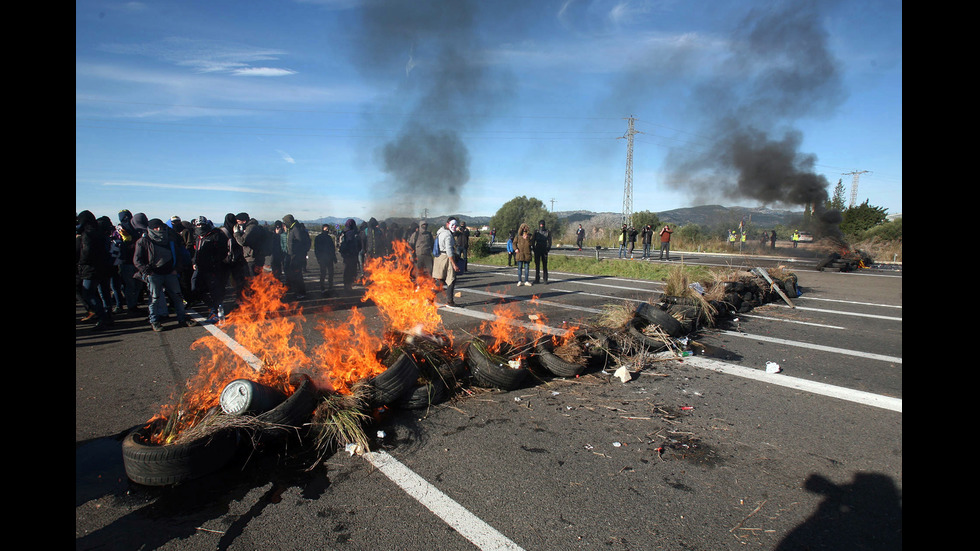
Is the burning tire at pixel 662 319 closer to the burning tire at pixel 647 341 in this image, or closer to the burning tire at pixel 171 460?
the burning tire at pixel 647 341

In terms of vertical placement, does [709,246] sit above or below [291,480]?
above

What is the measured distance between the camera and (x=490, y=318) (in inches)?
337

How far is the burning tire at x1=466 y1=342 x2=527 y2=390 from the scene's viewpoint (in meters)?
4.68

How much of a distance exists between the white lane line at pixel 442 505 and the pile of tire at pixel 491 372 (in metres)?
1.47

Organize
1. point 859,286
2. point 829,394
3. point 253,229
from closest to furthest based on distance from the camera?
point 829,394
point 253,229
point 859,286

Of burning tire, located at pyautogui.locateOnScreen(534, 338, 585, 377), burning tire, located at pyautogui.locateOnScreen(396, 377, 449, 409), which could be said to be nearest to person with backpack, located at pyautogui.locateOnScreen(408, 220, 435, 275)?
burning tire, located at pyautogui.locateOnScreen(534, 338, 585, 377)

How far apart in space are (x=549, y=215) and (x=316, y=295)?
2127 inches

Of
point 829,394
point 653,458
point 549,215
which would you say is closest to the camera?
point 653,458

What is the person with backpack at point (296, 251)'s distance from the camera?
10.9 meters

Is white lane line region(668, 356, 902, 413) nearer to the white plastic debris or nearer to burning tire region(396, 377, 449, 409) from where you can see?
the white plastic debris

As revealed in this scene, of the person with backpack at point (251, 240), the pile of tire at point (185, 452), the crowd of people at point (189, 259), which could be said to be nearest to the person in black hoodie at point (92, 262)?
the crowd of people at point (189, 259)
